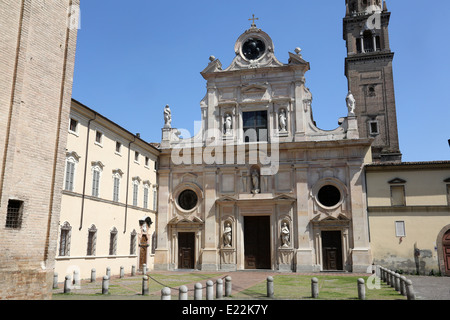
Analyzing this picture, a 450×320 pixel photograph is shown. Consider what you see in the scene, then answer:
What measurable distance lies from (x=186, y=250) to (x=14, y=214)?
19.9m

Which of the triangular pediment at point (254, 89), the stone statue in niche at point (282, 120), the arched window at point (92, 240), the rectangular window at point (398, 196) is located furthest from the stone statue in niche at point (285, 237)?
the arched window at point (92, 240)

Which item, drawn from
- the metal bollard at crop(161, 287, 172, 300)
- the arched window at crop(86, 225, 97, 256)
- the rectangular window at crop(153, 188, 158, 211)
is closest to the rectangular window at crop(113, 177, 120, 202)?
the arched window at crop(86, 225, 97, 256)

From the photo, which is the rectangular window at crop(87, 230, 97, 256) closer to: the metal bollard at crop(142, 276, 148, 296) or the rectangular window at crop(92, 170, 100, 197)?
the rectangular window at crop(92, 170, 100, 197)

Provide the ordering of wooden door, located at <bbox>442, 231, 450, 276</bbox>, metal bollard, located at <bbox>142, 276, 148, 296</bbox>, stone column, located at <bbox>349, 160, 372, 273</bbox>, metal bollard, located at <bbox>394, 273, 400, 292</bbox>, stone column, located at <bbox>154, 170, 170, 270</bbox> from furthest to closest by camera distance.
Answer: stone column, located at <bbox>154, 170, 170, 270</bbox>, stone column, located at <bbox>349, 160, 372, 273</bbox>, wooden door, located at <bbox>442, 231, 450, 276</bbox>, metal bollard, located at <bbox>394, 273, 400, 292</bbox>, metal bollard, located at <bbox>142, 276, 148, 296</bbox>

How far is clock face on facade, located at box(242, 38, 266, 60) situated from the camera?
105 feet

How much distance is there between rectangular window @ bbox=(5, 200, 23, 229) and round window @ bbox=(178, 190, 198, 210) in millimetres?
19661

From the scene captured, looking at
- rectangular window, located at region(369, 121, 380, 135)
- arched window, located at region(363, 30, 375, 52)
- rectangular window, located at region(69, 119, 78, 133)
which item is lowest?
rectangular window, located at region(69, 119, 78, 133)

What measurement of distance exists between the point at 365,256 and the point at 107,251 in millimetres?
16574

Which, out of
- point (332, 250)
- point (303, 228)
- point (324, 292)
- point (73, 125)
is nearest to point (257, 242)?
point (303, 228)

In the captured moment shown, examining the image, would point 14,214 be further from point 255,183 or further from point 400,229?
point 400,229

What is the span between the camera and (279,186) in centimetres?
2934

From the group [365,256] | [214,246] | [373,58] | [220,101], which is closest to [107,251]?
[214,246]

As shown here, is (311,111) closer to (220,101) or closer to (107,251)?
(220,101)

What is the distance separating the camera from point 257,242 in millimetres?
29609
